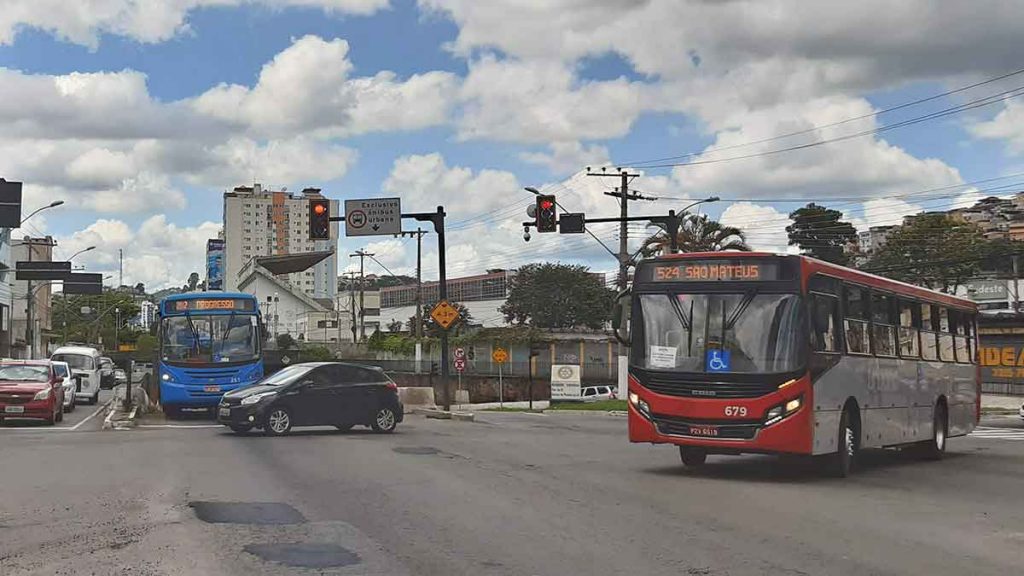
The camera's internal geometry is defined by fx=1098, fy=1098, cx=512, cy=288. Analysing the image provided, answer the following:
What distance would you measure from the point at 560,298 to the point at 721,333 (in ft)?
310

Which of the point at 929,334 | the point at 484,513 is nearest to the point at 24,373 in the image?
the point at 484,513

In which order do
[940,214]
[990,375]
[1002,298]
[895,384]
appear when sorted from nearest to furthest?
[895,384], [990,375], [1002,298], [940,214]

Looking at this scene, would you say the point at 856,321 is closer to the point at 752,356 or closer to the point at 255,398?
the point at 752,356

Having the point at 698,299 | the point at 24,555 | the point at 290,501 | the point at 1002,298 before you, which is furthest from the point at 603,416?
the point at 1002,298

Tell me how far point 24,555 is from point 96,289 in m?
79.3

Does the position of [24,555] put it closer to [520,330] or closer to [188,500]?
[188,500]

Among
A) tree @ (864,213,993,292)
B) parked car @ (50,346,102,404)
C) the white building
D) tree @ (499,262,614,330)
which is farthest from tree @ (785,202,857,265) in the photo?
the white building

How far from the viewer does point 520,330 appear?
76000 millimetres

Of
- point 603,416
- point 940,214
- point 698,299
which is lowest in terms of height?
point 603,416

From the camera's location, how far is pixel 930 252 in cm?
7575

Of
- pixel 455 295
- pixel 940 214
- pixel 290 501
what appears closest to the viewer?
pixel 290 501

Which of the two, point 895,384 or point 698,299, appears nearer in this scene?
point 698,299

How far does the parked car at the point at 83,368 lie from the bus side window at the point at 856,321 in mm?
32386

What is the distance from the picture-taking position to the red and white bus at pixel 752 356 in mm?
14461
